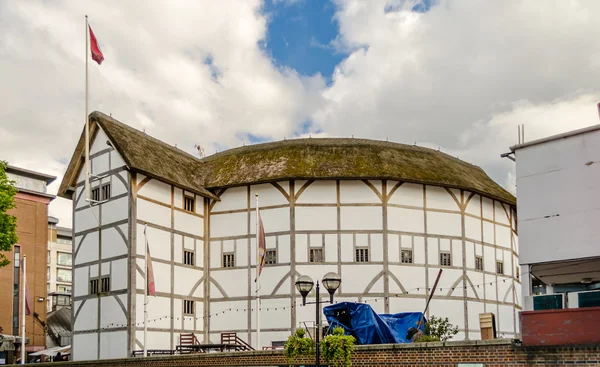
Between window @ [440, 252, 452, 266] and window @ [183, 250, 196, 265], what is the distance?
46.2 feet

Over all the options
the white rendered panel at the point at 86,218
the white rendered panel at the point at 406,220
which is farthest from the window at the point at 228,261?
the white rendered panel at the point at 406,220

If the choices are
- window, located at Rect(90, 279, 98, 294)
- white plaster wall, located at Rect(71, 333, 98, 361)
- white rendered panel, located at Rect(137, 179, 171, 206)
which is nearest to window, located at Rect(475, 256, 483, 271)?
white rendered panel, located at Rect(137, 179, 171, 206)

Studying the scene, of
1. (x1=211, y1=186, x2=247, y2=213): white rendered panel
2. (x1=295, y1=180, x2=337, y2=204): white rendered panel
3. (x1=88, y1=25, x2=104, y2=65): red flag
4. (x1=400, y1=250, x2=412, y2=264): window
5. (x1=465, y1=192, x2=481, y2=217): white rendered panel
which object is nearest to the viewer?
(x1=88, y1=25, x2=104, y2=65): red flag

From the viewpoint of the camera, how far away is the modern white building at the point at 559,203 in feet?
69.5

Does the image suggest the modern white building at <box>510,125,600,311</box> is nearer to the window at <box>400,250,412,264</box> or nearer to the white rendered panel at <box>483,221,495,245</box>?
the window at <box>400,250,412,264</box>

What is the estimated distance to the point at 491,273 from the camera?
1875 inches

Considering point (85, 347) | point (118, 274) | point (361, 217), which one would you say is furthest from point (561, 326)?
point (85, 347)

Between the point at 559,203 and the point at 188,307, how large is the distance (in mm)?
26374

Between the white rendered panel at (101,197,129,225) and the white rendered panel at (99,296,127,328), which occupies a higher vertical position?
the white rendered panel at (101,197,129,225)

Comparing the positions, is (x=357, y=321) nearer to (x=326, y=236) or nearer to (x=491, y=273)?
(x=326, y=236)

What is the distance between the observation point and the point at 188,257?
44250mm

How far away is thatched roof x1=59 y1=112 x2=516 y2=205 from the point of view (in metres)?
43.8

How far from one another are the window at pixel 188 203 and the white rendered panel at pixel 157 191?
4.86 feet

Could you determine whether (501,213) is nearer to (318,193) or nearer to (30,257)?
(318,193)
